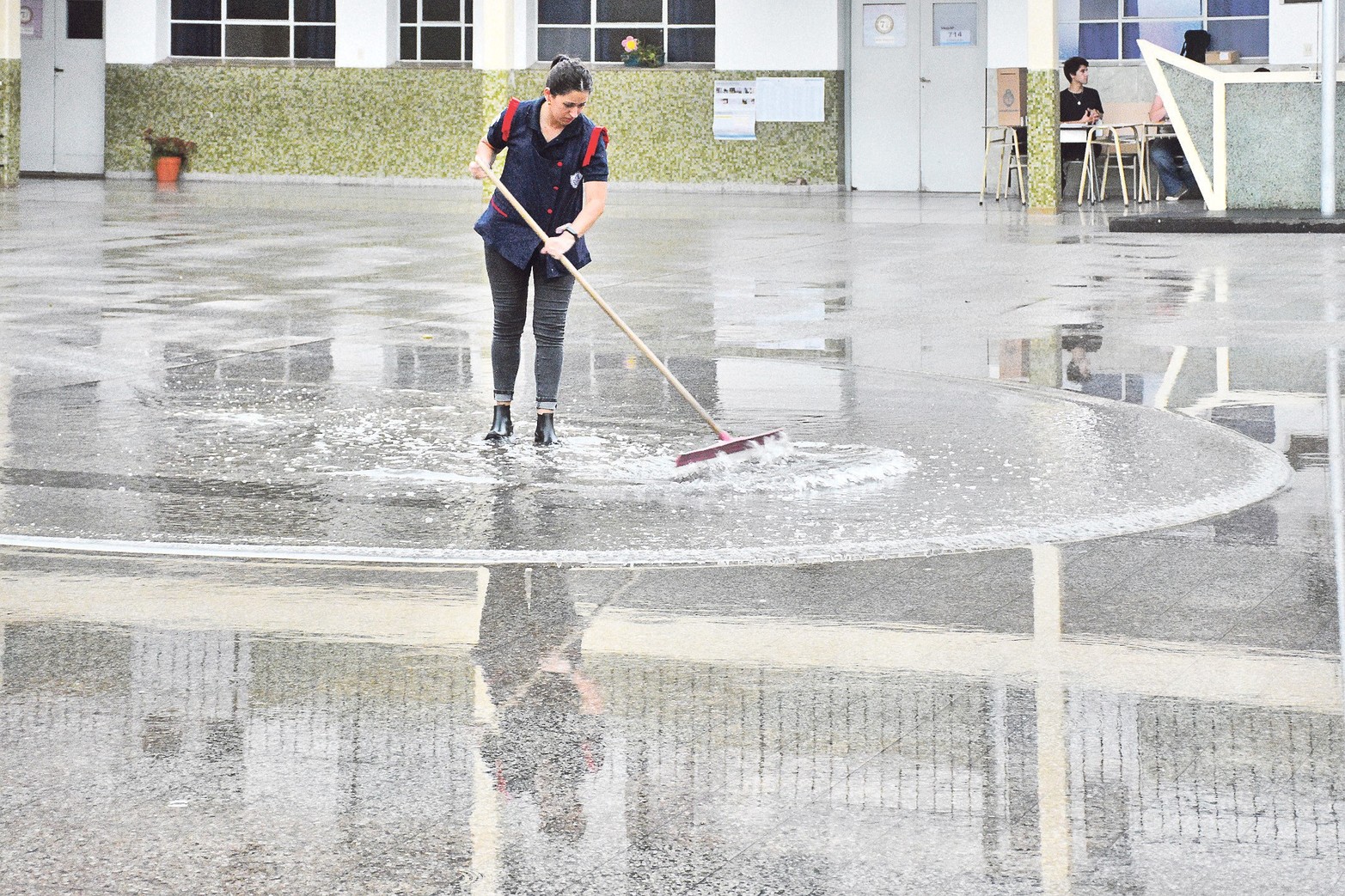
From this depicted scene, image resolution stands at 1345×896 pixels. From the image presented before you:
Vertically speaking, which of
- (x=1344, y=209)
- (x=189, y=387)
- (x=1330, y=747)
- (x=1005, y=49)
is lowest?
(x=1330, y=747)

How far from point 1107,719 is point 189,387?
19.4 feet

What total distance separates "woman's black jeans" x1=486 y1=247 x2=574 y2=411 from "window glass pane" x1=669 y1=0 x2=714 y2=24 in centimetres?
2090

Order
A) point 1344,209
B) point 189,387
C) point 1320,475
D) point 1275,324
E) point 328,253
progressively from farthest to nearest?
point 1344,209 < point 328,253 < point 1275,324 < point 189,387 < point 1320,475

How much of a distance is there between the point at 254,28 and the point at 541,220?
23.5 meters

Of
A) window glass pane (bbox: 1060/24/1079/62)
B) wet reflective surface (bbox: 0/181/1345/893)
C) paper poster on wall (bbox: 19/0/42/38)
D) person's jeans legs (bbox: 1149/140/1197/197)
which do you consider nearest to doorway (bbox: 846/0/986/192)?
window glass pane (bbox: 1060/24/1079/62)

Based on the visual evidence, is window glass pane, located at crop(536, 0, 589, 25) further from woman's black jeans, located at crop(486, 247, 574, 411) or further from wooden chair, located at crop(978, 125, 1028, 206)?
woman's black jeans, located at crop(486, 247, 574, 411)

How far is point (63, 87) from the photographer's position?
30719mm

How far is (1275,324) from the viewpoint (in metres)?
11.6

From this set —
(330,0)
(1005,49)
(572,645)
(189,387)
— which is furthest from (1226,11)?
(572,645)

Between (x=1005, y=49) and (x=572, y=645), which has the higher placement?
(x=1005, y=49)

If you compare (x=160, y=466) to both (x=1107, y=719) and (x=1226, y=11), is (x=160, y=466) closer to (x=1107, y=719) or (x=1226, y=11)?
(x=1107, y=719)

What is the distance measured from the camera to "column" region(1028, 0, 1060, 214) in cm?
2236

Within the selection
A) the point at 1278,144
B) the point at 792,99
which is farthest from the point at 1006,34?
the point at 1278,144

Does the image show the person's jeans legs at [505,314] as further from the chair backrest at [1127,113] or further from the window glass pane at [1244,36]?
the window glass pane at [1244,36]
